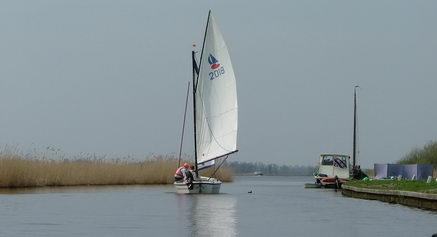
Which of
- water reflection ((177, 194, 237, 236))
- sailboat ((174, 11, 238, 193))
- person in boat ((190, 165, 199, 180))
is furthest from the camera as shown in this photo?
sailboat ((174, 11, 238, 193))

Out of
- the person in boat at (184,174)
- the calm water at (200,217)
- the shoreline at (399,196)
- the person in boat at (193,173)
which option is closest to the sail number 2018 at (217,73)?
the person in boat at (193,173)

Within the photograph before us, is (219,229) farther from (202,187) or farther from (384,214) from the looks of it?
(202,187)

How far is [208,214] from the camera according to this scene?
37562 millimetres

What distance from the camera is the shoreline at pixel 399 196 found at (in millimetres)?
38825

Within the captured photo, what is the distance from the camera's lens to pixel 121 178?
2891 inches

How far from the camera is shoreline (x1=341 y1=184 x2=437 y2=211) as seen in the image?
38825 mm

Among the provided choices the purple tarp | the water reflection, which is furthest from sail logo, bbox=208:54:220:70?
the purple tarp

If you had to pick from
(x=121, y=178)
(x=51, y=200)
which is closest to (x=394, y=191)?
(x=51, y=200)

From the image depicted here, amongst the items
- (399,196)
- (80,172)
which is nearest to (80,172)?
(80,172)

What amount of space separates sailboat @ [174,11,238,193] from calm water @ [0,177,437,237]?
28.2 feet

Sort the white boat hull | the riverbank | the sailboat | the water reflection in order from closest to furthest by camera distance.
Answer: the water reflection < the riverbank < the white boat hull < the sailboat

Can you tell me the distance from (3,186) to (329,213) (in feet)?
90.9

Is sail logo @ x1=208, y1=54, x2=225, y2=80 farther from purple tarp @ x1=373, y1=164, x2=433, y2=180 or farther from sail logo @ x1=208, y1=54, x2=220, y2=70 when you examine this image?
purple tarp @ x1=373, y1=164, x2=433, y2=180

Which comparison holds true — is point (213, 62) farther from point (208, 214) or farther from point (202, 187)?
point (208, 214)
